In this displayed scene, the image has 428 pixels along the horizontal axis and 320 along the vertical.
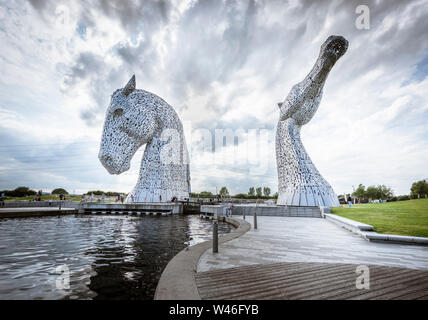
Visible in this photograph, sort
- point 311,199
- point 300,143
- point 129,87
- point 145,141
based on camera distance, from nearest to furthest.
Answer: point 311,199 < point 300,143 < point 129,87 < point 145,141

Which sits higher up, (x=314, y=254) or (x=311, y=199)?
(x=311, y=199)

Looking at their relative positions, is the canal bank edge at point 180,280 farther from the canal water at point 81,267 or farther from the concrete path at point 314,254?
the canal water at point 81,267

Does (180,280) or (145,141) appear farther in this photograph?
(145,141)

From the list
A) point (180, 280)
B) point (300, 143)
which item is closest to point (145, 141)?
point (300, 143)

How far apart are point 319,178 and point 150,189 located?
16841mm

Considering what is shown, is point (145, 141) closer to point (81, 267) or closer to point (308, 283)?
point (81, 267)

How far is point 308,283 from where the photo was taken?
10.2 ft

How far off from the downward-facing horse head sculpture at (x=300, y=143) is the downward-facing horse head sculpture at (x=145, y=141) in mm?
12491

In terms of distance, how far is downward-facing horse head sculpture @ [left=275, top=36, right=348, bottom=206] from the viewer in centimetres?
1652

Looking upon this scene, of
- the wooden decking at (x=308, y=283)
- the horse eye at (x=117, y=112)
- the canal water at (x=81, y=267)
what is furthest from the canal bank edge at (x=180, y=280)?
the horse eye at (x=117, y=112)

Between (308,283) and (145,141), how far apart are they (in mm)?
23941

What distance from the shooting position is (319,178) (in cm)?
1823
